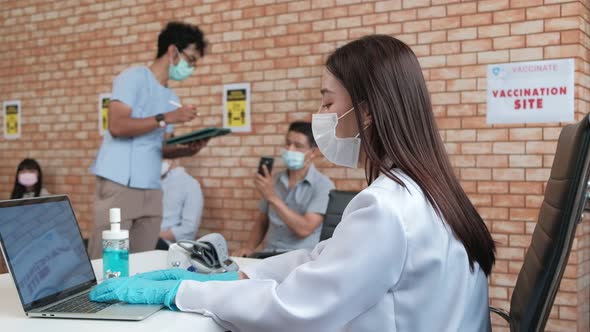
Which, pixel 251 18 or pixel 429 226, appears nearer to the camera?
pixel 429 226

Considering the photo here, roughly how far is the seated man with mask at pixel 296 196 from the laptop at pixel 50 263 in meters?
2.00

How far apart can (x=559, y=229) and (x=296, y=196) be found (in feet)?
8.61

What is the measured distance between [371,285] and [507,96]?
263cm

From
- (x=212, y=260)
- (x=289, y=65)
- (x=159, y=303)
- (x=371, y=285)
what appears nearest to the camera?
(x=371, y=285)

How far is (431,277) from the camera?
4.51 feet

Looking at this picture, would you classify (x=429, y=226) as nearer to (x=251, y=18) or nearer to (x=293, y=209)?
(x=293, y=209)

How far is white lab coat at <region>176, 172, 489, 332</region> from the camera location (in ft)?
4.33

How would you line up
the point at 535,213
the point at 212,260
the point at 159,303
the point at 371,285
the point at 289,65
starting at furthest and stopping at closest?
the point at 289,65 → the point at 535,213 → the point at 212,260 → the point at 159,303 → the point at 371,285

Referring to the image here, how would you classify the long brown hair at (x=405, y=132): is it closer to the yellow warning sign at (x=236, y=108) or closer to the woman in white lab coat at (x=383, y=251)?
the woman in white lab coat at (x=383, y=251)

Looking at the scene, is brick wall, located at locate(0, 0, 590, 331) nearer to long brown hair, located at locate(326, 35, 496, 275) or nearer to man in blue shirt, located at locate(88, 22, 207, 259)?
man in blue shirt, located at locate(88, 22, 207, 259)

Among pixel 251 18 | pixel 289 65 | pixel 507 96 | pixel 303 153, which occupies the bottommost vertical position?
pixel 303 153

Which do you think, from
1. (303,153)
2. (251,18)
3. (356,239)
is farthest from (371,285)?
(251,18)

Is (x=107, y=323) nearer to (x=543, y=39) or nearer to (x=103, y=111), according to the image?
(x=543, y=39)

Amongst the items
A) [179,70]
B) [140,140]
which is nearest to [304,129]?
[179,70]
